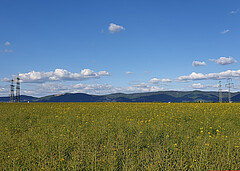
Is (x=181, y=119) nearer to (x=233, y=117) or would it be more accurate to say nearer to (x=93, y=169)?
(x=233, y=117)

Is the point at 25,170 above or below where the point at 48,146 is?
below

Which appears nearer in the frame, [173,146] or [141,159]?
[141,159]

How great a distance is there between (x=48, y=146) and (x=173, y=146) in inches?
194

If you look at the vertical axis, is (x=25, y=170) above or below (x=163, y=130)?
below

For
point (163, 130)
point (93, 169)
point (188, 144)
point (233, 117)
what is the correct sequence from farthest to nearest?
point (233, 117), point (163, 130), point (188, 144), point (93, 169)

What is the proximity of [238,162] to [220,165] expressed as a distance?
Answer: 86 cm

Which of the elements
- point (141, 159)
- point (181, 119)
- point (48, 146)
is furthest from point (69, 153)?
point (181, 119)

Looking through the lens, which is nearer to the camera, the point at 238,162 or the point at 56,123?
the point at 238,162

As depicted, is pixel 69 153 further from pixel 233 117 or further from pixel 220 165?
pixel 233 117

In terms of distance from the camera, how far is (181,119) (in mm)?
13703

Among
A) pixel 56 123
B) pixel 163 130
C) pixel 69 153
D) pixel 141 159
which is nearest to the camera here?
pixel 141 159

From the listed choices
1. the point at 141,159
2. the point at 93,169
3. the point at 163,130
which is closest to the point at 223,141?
the point at 163,130

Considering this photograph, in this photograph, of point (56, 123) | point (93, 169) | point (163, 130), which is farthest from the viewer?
point (56, 123)

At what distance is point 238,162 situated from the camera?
23.0ft
